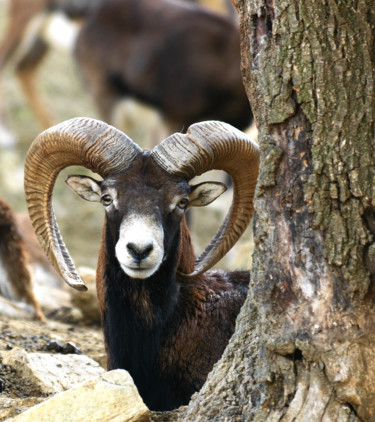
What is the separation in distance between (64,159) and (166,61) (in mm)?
10555

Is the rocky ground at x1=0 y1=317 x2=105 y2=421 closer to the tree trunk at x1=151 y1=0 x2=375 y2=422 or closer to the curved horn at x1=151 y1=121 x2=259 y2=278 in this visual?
the curved horn at x1=151 y1=121 x2=259 y2=278

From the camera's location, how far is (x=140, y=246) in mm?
5969

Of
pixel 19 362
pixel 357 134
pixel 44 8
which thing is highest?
pixel 44 8

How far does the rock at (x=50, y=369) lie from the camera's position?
613cm

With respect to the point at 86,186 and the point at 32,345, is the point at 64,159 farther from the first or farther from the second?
the point at 32,345

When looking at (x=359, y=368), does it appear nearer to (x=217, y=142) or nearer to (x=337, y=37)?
(x=337, y=37)

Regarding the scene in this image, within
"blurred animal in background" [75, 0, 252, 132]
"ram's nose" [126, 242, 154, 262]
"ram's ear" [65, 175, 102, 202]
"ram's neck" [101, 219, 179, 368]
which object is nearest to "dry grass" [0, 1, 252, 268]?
"blurred animal in background" [75, 0, 252, 132]

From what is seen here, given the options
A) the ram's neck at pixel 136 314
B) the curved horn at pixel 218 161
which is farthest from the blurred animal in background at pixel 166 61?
the ram's neck at pixel 136 314

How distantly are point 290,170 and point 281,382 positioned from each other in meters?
1.10

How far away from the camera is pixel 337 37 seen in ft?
14.3

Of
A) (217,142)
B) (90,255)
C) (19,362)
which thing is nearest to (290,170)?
(217,142)

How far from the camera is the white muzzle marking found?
6.00 m

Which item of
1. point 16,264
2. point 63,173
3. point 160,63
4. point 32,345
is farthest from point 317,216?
point 63,173

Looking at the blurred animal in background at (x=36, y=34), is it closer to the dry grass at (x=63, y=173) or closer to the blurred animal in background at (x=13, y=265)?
the dry grass at (x=63, y=173)
